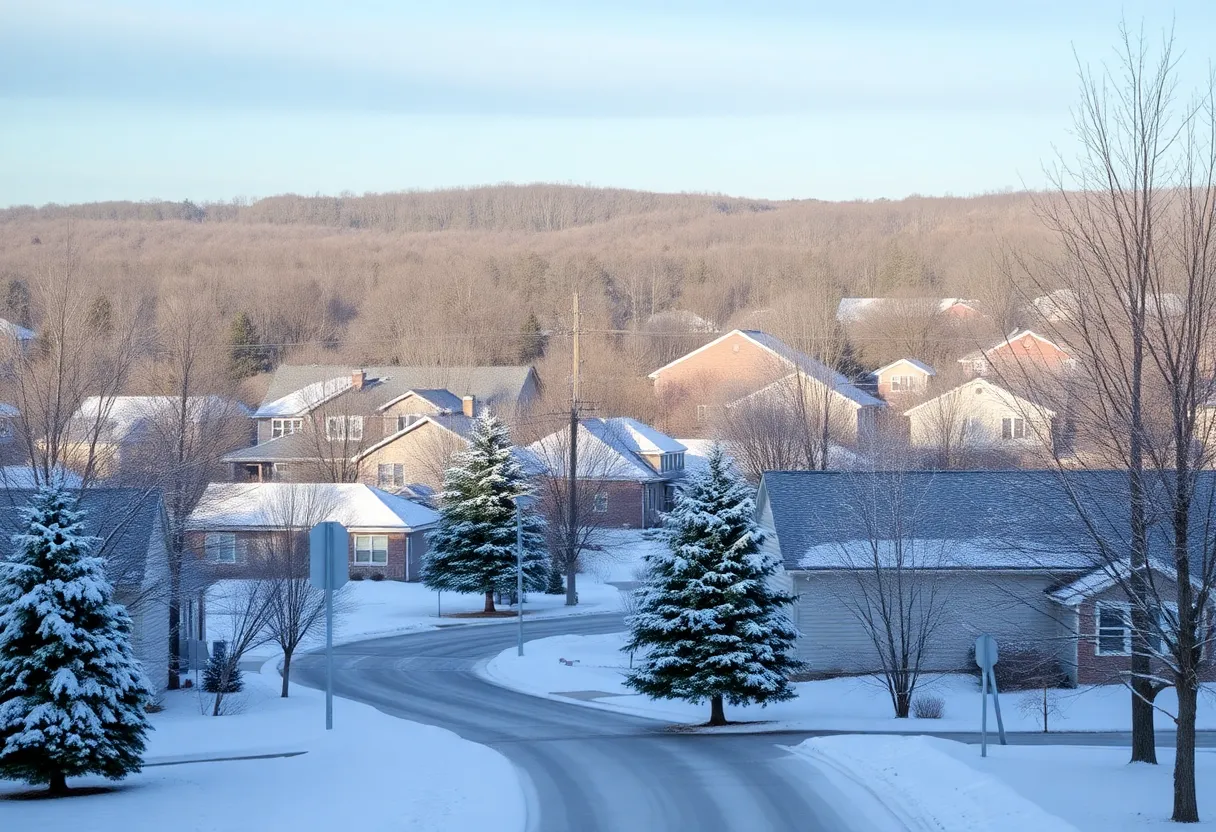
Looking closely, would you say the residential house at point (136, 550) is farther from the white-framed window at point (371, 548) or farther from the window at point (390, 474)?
the window at point (390, 474)

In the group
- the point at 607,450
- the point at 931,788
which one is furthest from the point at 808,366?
the point at 931,788

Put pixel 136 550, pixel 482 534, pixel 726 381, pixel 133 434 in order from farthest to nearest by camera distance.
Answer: pixel 726 381 < pixel 482 534 < pixel 133 434 < pixel 136 550

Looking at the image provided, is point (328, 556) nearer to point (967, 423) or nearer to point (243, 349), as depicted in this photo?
point (967, 423)

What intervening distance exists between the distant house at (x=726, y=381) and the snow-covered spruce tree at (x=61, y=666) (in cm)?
5212

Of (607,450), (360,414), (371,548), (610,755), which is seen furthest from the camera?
(360,414)

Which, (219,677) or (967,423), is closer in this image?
(219,677)

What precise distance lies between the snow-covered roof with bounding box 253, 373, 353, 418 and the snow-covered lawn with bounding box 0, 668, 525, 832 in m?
58.4

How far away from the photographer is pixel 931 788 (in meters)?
14.1

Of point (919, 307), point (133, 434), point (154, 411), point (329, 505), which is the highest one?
point (919, 307)

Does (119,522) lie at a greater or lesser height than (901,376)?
lesser

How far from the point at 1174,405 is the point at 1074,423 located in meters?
1.78

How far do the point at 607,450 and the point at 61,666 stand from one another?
48379 mm

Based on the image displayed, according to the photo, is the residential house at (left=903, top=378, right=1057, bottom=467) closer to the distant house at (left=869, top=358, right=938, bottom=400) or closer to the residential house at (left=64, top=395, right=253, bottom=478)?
the distant house at (left=869, top=358, right=938, bottom=400)

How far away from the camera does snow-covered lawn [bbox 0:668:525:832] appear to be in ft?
40.0
